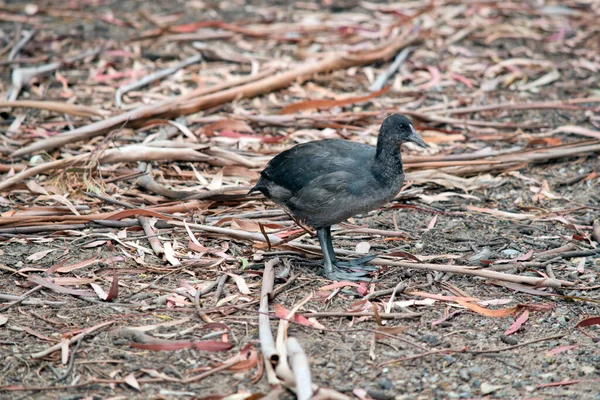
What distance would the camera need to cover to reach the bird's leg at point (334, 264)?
5.68 meters

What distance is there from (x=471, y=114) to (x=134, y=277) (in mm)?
4628

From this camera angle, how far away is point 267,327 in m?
4.82

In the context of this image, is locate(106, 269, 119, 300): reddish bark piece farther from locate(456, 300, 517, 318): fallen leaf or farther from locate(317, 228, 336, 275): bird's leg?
locate(456, 300, 517, 318): fallen leaf

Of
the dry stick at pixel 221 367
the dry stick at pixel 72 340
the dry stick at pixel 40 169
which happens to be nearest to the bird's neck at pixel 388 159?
the dry stick at pixel 221 367

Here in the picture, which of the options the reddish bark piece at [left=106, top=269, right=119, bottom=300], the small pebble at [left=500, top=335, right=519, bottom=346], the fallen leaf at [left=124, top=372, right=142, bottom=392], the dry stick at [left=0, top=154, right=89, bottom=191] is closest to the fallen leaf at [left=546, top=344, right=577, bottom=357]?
the small pebble at [left=500, top=335, right=519, bottom=346]

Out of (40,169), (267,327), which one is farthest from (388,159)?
(40,169)

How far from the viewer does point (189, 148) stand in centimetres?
736

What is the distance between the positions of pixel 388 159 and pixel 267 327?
5.21 ft

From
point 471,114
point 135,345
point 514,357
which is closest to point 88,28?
point 471,114

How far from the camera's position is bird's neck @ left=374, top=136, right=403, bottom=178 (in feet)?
18.7

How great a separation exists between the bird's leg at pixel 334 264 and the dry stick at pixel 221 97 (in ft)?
7.95

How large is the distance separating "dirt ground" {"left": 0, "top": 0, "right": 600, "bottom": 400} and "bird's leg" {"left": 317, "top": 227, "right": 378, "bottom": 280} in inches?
3.9

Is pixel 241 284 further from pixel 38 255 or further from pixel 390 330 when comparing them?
pixel 38 255

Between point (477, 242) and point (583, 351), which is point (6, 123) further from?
point (583, 351)
